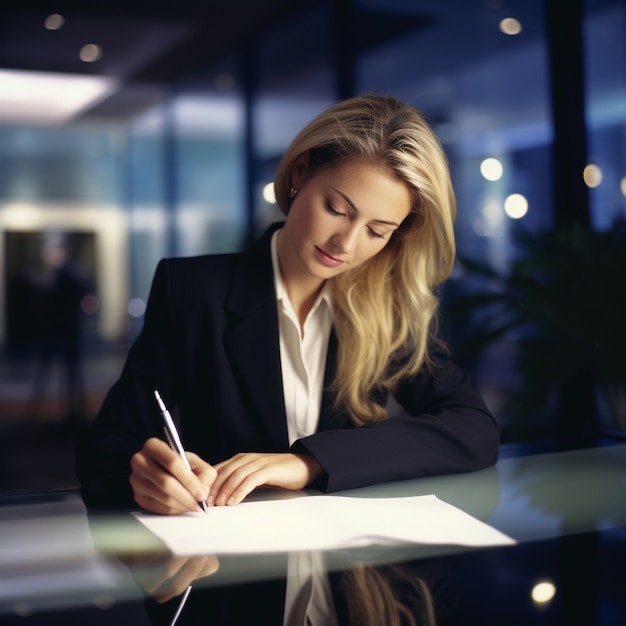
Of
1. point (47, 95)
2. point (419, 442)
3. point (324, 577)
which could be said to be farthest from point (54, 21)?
point (324, 577)

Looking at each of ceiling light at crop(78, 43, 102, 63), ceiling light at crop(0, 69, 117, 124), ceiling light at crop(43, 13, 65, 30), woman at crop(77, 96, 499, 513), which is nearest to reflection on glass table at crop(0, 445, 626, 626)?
woman at crop(77, 96, 499, 513)

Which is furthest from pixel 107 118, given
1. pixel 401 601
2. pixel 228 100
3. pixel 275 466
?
pixel 401 601

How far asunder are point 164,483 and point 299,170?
0.82 meters

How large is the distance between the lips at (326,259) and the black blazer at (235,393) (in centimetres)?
16

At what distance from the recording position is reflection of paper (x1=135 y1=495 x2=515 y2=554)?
1.00m

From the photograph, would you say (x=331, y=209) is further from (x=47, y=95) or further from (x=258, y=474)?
(x=47, y=95)

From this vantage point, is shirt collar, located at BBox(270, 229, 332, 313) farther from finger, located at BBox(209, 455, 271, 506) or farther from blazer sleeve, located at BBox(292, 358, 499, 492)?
finger, located at BBox(209, 455, 271, 506)

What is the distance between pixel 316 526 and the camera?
1.08 meters

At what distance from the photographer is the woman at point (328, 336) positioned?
146 centimetres

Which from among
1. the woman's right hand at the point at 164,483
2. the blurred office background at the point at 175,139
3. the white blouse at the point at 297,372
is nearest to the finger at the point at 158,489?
the woman's right hand at the point at 164,483

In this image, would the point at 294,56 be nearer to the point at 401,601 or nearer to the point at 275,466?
the point at 275,466

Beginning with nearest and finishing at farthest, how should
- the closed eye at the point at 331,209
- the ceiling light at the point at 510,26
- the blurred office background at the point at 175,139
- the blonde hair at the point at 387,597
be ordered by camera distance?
the blonde hair at the point at 387,597 < the closed eye at the point at 331,209 < the ceiling light at the point at 510,26 < the blurred office background at the point at 175,139

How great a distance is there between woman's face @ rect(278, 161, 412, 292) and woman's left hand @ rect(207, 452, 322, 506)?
417mm

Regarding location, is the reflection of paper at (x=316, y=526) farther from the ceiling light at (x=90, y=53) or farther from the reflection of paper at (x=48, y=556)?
the ceiling light at (x=90, y=53)
